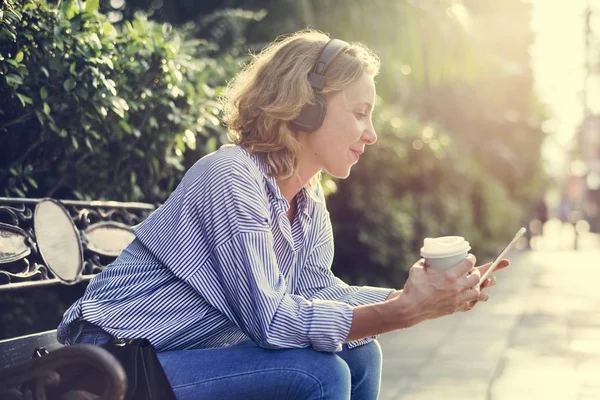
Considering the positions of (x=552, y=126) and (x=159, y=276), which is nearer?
(x=159, y=276)

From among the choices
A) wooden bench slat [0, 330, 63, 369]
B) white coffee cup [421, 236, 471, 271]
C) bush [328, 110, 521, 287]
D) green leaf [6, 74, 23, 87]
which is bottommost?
bush [328, 110, 521, 287]

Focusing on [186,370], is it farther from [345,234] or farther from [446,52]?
[446,52]

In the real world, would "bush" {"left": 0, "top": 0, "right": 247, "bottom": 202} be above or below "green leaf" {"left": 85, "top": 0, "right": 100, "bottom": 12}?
below

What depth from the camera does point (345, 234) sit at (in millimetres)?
8500

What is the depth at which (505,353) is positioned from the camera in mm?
5879

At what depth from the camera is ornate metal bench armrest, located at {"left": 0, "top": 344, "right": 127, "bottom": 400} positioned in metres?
1.90

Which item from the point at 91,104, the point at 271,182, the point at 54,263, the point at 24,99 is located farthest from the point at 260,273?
the point at 91,104

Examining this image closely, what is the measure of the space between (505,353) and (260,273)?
410 centimetres

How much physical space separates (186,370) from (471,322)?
5719 millimetres

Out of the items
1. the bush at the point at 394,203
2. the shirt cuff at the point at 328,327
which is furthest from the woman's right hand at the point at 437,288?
the bush at the point at 394,203

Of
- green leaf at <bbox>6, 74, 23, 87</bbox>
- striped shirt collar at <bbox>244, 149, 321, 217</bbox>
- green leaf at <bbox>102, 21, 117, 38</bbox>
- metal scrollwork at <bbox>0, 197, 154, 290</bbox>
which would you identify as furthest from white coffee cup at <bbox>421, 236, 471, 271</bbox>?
green leaf at <bbox>102, 21, 117, 38</bbox>

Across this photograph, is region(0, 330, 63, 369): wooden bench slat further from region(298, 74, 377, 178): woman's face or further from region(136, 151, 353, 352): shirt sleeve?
region(298, 74, 377, 178): woman's face

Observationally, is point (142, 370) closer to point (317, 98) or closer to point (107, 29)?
point (317, 98)

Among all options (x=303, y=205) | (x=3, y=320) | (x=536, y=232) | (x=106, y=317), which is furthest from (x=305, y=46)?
(x=536, y=232)
